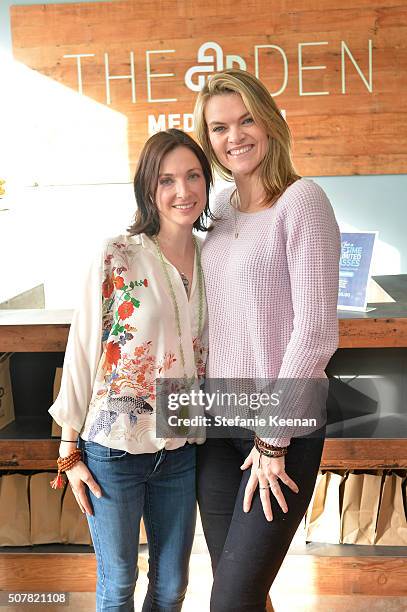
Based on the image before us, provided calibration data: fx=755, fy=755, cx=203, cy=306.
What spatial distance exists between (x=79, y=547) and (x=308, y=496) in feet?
3.93

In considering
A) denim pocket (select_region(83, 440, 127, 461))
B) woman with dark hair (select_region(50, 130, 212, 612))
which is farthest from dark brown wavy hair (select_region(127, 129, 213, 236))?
denim pocket (select_region(83, 440, 127, 461))

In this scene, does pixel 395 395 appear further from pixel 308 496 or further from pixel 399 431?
pixel 308 496

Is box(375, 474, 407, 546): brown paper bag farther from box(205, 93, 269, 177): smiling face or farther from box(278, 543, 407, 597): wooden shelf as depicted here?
box(205, 93, 269, 177): smiling face

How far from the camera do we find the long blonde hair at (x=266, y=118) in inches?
66.0

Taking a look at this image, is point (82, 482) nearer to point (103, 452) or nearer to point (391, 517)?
point (103, 452)

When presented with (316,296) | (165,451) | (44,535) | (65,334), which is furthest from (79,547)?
(316,296)

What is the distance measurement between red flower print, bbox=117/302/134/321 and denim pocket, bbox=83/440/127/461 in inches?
12.2

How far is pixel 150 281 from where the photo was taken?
175cm

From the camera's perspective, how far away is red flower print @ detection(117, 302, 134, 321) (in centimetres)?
173

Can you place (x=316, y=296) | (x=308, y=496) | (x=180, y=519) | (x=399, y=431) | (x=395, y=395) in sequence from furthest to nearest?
1. (x=395, y=395)
2. (x=399, y=431)
3. (x=180, y=519)
4. (x=308, y=496)
5. (x=316, y=296)

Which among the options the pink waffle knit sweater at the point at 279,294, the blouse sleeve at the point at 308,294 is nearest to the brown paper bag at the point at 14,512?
the pink waffle knit sweater at the point at 279,294

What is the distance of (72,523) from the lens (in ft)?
8.61

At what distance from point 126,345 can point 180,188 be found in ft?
1.26

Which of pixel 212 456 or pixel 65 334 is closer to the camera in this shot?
pixel 212 456
